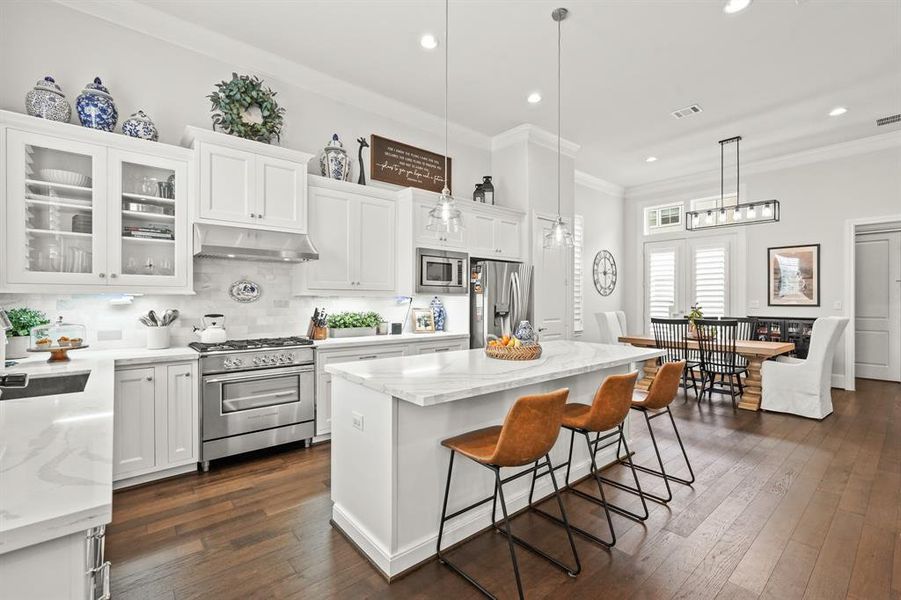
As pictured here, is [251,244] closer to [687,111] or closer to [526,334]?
[526,334]

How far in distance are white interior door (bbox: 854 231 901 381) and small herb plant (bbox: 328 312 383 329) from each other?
23.5 feet

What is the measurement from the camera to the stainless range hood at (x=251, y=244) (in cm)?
329

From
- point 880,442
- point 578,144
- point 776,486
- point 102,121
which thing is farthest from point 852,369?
point 102,121

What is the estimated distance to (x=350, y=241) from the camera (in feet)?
13.6

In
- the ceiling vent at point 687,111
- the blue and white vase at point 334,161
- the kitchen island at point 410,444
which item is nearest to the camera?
the kitchen island at point 410,444

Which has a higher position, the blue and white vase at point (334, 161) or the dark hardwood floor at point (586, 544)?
the blue and white vase at point (334, 161)

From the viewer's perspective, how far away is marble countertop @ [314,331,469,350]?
3.75m

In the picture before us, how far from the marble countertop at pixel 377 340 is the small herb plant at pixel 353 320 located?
169 millimetres

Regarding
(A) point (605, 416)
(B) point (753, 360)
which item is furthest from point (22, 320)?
(B) point (753, 360)

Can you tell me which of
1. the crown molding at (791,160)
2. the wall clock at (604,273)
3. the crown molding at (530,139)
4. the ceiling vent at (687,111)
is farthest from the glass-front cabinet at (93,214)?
the crown molding at (791,160)

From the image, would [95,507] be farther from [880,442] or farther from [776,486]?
[880,442]

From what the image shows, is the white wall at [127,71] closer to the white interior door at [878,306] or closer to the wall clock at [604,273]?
the wall clock at [604,273]

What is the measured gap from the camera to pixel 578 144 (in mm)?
5930

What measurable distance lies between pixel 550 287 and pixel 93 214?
4.58 meters
